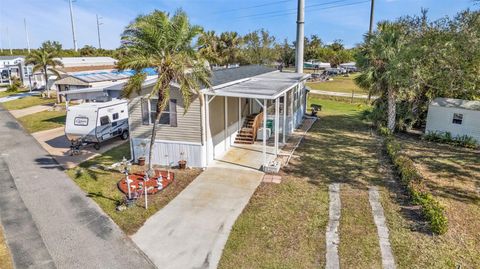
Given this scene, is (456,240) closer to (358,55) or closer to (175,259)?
(175,259)

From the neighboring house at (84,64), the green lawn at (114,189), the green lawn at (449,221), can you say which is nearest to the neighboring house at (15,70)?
the neighboring house at (84,64)

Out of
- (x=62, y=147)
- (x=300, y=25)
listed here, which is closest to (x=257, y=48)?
(x=300, y=25)

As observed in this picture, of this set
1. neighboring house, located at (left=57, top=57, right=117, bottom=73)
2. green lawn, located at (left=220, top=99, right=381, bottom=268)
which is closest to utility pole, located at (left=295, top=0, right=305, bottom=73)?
green lawn, located at (left=220, top=99, right=381, bottom=268)

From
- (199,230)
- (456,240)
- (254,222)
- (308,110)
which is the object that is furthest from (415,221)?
(308,110)

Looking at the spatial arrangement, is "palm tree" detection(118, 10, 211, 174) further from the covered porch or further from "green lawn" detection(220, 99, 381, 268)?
"green lawn" detection(220, 99, 381, 268)

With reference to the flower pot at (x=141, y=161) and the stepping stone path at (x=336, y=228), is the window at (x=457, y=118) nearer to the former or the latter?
the stepping stone path at (x=336, y=228)

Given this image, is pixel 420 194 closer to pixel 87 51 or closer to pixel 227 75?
pixel 227 75
